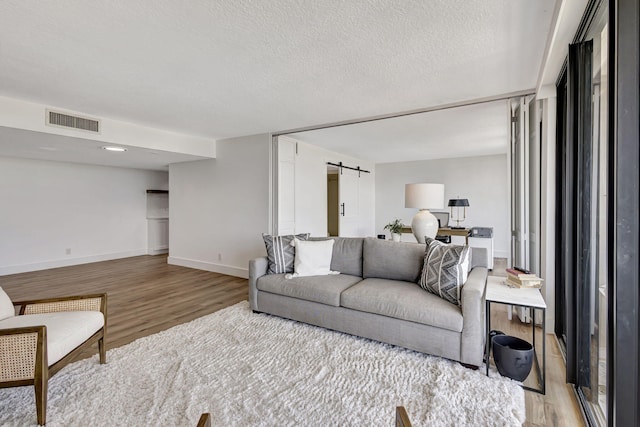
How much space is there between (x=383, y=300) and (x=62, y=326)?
2.22 meters

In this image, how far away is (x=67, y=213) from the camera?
6.00 meters

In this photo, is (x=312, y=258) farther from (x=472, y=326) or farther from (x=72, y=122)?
(x=72, y=122)

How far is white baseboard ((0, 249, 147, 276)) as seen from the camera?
5.25m

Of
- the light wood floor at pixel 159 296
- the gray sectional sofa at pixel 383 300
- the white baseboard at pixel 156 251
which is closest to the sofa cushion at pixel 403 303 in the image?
the gray sectional sofa at pixel 383 300

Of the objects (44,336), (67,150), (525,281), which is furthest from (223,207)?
(525,281)

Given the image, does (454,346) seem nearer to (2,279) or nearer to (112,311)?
(112,311)

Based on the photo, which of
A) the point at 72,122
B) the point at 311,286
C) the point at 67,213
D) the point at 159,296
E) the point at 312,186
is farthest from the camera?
the point at 67,213

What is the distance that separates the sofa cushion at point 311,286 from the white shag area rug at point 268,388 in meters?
0.37

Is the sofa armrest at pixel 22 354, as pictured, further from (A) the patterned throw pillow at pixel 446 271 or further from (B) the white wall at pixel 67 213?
(B) the white wall at pixel 67 213

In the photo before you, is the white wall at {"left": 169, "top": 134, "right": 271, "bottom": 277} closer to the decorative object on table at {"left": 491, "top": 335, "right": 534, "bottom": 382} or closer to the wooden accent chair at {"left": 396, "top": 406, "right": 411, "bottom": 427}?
the decorative object on table at {"left": 491, "top": 335, "right": 534, "bottom": 382}

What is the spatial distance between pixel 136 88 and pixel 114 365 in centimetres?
243

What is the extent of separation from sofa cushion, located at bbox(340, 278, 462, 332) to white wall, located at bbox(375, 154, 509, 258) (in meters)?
5.07

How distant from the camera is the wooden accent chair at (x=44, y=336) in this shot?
63.9 inches

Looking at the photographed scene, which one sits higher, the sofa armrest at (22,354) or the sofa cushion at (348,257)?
the sofa cushion at (348,257)
